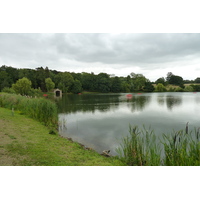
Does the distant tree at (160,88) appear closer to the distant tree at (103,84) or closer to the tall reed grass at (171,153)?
the distant tree at (103,84)

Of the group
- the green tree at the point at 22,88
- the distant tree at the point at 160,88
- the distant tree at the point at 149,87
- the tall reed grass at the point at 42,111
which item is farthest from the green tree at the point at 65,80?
the tall reed grass at the point at 42,111

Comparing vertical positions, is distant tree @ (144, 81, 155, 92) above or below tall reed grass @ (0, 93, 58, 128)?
above

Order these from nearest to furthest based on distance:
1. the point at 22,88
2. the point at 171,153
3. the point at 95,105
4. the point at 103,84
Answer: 1. the point at 171,153
2. the point at 95,105
3. the point at 22,88
4. the point at 103,84

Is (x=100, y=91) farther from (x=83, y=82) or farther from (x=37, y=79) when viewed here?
(x=37, y=79)

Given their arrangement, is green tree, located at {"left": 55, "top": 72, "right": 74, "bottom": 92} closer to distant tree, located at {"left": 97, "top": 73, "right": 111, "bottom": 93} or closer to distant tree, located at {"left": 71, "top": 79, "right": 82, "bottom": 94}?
distant tree, located at {"left": 71, "top": 79, "right": 82, "bottom": 94}

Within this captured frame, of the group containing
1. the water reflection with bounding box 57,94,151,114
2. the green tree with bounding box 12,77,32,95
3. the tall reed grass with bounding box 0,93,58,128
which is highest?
the green tree with bounding box 12,77,32,95

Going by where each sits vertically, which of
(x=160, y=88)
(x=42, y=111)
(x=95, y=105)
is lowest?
(x=95, y=105)

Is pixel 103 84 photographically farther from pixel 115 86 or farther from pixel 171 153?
pixel 171 153

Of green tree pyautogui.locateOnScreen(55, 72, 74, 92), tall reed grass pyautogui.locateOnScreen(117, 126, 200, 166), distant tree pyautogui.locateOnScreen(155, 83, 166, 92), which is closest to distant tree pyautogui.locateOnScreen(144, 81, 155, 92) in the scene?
distant tree pyautogui.locateOnScreen(155, 83, 166, 92)

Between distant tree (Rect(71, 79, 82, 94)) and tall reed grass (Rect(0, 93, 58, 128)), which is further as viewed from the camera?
distant tree (Rect(71, 79, 82, 94))

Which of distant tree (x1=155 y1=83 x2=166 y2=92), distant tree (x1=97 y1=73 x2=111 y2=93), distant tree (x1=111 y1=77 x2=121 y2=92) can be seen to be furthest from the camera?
distant tree (x1=155 y1=83 x2=166 y2=92)

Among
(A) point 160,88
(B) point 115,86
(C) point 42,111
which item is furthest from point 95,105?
(A) point 160,88

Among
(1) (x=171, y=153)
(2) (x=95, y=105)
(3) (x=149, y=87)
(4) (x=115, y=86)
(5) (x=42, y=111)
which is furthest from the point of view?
(3) (x=149, y=87)

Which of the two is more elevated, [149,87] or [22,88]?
[149,87]
